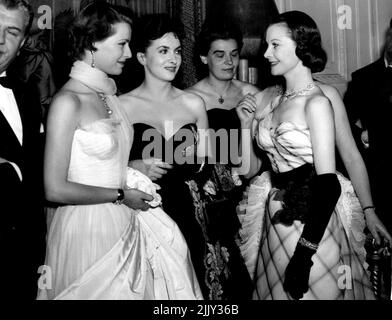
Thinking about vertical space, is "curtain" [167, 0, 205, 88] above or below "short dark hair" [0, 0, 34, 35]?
above

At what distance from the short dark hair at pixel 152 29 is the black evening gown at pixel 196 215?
0.44 m

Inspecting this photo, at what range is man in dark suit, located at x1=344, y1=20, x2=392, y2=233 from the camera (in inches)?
113

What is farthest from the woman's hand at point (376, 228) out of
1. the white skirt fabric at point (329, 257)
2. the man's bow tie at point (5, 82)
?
the man's bow tie at point (5, 82)

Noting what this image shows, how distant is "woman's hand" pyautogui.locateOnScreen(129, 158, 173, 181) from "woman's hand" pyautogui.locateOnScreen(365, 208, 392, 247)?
37.1 inches

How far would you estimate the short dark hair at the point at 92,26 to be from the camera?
2291 mm

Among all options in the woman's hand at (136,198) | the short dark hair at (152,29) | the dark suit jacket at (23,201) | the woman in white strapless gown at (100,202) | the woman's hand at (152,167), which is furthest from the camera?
the short dark hair at (152,29)

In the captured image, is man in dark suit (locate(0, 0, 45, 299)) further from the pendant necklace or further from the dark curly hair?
the dark curly hair

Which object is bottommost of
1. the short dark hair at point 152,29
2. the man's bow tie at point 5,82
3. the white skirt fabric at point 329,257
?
the white skirt fabric at point 329,257

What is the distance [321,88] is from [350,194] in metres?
0.54

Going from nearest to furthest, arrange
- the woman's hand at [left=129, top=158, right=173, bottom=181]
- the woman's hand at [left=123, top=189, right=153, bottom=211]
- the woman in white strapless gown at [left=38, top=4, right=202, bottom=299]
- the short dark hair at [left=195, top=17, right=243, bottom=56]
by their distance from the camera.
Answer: the woman in white strapless gown at [left=38, top=4, right=202, bottom=299], the woman's hand at [left=123, top=189, right=153, bottom=211], the woman's hand at [left=129, top=158, right=173, bottom=181], the short dark hair at [left=195, top=17, right=243, bottom=56]

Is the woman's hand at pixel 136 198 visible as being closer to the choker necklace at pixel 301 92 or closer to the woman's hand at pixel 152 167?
the woman's hand at pixel 152 167

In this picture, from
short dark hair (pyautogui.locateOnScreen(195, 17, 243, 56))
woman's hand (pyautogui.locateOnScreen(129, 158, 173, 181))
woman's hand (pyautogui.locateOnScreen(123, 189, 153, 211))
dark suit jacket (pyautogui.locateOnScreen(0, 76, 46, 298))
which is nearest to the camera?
dark suit jacket (pyautogui.locateOnScreen(0, 76, 46, 298))

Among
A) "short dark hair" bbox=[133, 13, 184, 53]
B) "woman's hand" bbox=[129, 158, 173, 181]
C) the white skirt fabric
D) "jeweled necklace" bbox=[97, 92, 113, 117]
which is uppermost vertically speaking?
"short dark hair" bbox=[133, 13, 184, 53]

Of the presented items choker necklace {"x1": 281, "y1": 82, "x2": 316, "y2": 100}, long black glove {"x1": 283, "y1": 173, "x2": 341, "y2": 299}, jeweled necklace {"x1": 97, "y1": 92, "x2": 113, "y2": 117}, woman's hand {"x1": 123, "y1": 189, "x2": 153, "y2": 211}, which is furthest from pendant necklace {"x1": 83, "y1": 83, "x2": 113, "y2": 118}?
long black glove {"x1": 283, "y1": 173, "x2": 341, "y2": 299}
